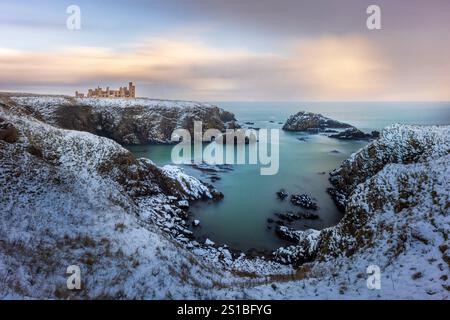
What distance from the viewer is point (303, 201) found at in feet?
133

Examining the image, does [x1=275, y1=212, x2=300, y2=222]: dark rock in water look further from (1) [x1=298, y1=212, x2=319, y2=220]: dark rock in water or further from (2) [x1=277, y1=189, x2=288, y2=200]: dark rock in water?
(2) [x1=277, y1=189, x2=288, y2=200]: dark rock in water

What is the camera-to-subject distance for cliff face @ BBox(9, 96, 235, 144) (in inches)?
3730

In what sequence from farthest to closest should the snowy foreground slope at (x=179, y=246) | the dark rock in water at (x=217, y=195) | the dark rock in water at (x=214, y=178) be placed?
the dark rock in water at (x=214, y=178) < the dark rock in water at (x=217, y=195) < the snowy foreground slope at (x=179, y=246)

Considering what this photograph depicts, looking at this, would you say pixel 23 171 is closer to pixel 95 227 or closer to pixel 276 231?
pixel 95 227

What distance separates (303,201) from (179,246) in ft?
82.2

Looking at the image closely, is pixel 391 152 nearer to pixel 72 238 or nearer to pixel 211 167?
pixel 211 167

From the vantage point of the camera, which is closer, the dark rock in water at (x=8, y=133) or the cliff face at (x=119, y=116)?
the dark rock in water at (x=8, y=133)

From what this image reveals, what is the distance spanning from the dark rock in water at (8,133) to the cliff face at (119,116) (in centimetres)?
7218

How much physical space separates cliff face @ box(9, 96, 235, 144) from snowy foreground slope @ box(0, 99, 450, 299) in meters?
71.9

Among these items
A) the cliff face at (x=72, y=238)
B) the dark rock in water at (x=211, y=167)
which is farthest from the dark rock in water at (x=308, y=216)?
the dark rock in water at (x=211, y=167)

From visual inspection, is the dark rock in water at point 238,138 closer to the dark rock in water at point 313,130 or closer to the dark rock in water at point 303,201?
the dark rock in water at point 313,130

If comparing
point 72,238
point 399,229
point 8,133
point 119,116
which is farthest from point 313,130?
point 72,238

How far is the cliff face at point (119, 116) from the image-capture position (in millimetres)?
94750
